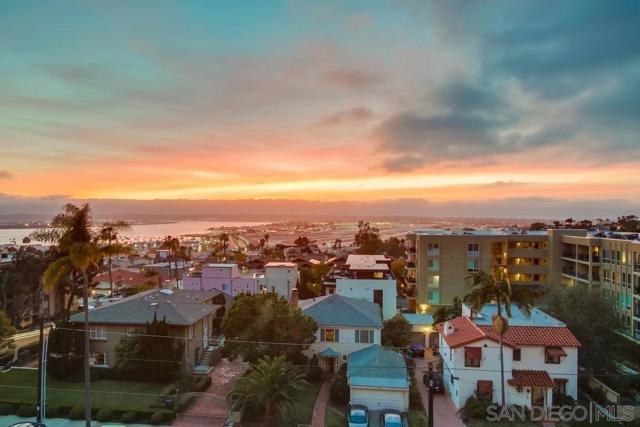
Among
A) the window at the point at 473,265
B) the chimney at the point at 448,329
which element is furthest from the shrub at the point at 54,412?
the window at the point at 473,265

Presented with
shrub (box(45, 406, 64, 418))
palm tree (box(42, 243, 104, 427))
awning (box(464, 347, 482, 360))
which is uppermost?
palm tree (box(42, 243, 104, 427))

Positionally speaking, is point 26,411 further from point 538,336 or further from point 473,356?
point 538,336

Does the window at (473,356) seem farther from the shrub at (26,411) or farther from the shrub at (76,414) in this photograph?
the shrub at (26,411)

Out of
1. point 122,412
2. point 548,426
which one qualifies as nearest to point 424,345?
point 548,426

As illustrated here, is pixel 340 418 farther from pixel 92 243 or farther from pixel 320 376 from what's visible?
pixel 92 243

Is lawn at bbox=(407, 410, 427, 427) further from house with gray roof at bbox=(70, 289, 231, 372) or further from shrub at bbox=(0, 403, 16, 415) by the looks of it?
shrub at bbox=(0, 403, 16, 415)

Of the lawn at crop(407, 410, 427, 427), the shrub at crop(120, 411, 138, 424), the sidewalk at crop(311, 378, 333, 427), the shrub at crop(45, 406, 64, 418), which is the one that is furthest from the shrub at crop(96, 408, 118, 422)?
the lawn at crop(407, 410, 427, 427)
